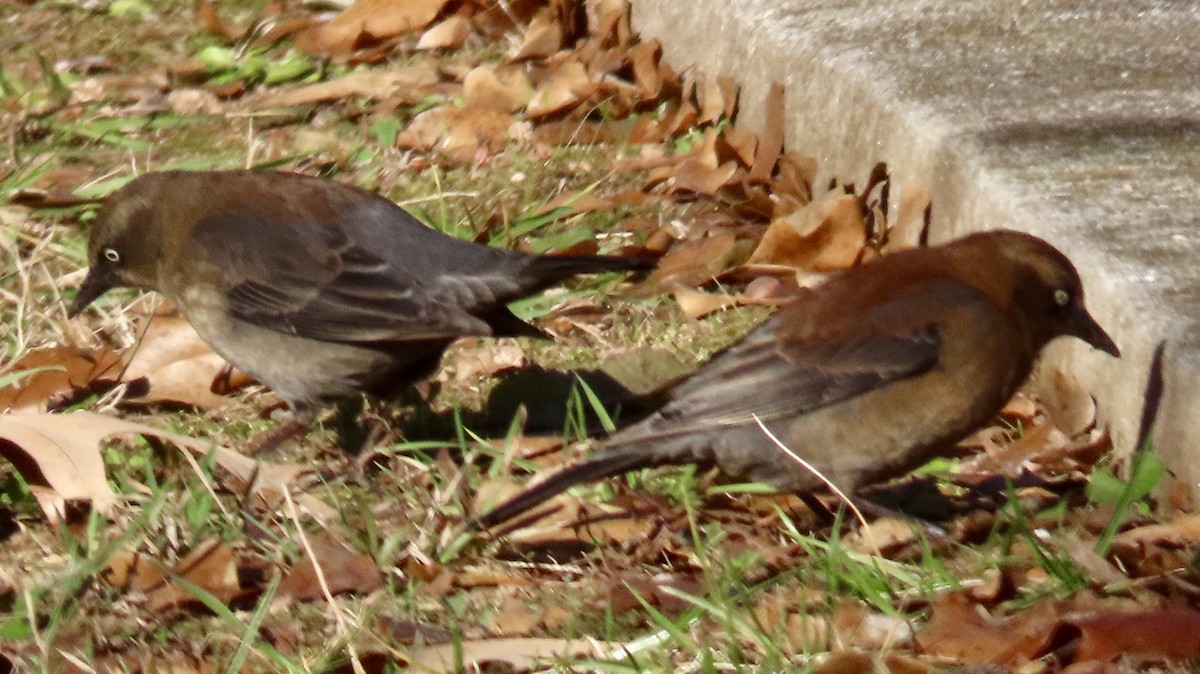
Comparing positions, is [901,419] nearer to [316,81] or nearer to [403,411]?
[403,411]

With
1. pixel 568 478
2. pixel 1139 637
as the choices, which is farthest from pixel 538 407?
pixel 1139 637

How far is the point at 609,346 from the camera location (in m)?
5.50

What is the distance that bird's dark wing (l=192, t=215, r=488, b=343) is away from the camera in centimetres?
498

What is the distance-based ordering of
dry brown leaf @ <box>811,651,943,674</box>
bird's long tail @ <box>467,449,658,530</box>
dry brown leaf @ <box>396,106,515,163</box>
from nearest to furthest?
dry brown leaf @ <box>811,651,943,674</box> → bird's long tail @ <box>467,449,658,530</box> → dry brown leaf @ <box>396,106,515,163</box>

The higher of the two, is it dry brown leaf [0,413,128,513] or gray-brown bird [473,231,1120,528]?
gray-brown bird [473,231,1120,528]

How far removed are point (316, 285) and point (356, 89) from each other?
7.13 feet

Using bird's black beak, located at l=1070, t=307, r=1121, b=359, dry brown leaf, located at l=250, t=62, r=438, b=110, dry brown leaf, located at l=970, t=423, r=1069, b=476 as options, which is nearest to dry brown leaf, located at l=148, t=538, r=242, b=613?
dry brown leaf, located at l=970, t=423, r=1069, b=476

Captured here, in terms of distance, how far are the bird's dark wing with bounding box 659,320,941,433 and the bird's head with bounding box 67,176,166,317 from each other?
1.91 metres

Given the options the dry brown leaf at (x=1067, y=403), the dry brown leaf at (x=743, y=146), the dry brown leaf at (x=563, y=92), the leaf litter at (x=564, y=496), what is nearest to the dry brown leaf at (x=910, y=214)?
the leaf litter at (x=564, y=496)

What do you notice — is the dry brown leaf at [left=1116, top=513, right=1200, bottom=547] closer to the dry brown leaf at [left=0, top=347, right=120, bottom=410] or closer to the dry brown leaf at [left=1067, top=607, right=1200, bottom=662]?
the dry brown leaf at [left=1067, top=607, right=1200, bottom=662]

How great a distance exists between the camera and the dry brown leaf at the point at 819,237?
5.70 m

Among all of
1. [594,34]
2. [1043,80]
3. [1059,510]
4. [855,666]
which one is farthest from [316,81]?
[855,666]

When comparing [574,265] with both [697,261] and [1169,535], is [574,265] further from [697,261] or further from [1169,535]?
[1169,535]

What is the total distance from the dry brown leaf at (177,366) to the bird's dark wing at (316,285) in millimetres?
353
